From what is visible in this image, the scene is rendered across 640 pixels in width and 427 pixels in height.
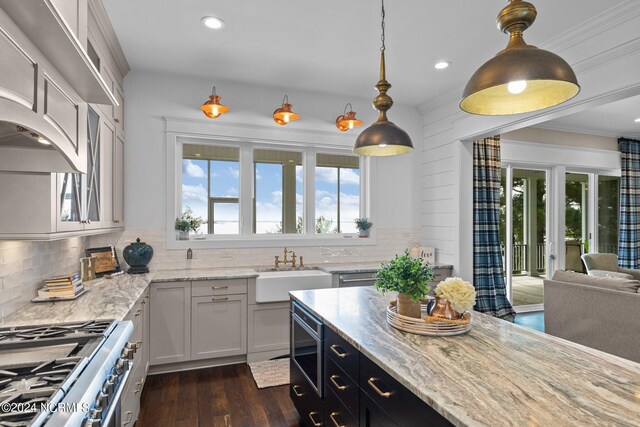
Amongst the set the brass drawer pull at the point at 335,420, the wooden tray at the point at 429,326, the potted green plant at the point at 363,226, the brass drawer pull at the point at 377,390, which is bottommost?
the brass drawer pull at the point at 335,420

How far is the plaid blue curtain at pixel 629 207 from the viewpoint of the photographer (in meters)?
5.94

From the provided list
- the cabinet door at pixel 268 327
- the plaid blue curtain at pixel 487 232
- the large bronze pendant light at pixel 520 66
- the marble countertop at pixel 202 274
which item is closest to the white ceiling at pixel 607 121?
the plaid blue curtain at pixel 487 232

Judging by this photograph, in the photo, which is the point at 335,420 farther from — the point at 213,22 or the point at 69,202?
the point at 213,22

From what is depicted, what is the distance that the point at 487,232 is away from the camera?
4.84m

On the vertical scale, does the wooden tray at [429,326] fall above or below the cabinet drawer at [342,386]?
above

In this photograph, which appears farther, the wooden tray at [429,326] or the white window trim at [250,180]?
the white window trim at [250,180]

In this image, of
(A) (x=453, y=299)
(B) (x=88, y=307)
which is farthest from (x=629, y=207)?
(B) (x=88, y=307)

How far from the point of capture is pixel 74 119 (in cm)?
154

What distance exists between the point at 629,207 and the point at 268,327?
20.3ft

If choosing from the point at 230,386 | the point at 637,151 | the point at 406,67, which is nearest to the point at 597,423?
the point at 230,386

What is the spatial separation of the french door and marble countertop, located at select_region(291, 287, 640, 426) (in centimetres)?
427

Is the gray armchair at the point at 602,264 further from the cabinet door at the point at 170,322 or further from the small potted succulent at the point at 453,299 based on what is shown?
the cabinet door at the point at 170,322

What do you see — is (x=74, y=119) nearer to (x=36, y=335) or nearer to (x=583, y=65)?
(x=36, y=335)

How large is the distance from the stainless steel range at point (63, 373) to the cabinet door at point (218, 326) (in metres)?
1.56
